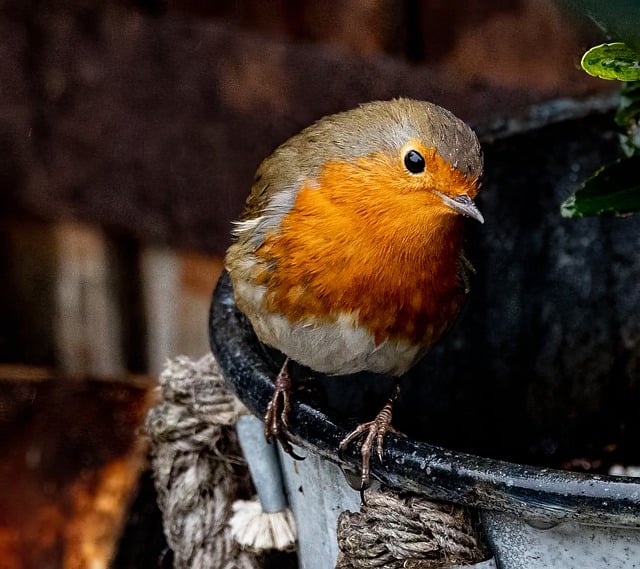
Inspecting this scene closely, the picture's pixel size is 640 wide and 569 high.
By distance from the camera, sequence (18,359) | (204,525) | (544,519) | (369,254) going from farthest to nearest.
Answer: (18,359)
(204,525)
(369,254)
(544,519)

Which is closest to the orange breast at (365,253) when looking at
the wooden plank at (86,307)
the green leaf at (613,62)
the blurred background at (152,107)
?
the green leaf at (613,62)

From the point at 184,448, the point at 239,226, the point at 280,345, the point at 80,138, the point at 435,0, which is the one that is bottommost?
the point at 184,448

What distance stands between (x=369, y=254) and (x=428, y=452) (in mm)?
293

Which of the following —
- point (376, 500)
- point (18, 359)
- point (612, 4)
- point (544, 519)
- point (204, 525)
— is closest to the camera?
point (612, 4)

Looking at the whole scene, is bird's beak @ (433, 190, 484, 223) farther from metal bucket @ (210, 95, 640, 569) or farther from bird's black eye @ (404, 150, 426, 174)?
metal bucket @ (210, 95, 640, 569)

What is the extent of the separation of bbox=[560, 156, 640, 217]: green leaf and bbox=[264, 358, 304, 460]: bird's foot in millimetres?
424

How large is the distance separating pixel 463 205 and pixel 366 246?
131 millimetres

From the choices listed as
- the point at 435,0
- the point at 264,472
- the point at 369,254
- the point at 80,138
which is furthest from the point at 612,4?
the point at 80,138

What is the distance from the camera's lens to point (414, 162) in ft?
4.23

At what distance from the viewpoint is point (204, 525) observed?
1629mm

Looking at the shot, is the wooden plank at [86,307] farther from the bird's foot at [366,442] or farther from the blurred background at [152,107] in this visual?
the bird's foot at [366,442]

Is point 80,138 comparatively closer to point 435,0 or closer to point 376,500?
point 435,0

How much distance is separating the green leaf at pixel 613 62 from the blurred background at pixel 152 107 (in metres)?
1.06

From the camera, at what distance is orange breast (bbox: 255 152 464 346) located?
1312mm
